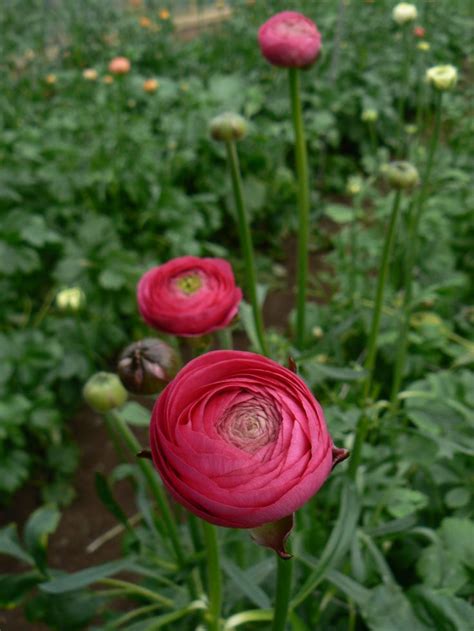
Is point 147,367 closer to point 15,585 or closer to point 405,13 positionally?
point 15,585

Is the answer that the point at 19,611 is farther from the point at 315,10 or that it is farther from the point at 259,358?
the point at 315,10

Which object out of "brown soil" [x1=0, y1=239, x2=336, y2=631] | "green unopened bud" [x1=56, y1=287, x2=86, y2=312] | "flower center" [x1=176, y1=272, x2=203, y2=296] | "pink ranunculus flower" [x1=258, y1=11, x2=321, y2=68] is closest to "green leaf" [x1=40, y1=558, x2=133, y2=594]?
"flower center" [x1=176, y1=272, x2=203, y2=296]

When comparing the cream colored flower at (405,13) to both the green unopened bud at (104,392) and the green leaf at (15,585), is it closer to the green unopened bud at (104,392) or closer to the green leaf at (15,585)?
the green unopened bud at (104,392)

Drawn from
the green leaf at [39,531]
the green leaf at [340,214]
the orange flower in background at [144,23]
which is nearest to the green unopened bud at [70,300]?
the green leaf at [39,531]

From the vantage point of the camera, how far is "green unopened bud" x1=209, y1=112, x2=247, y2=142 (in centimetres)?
74

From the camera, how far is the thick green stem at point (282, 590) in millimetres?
448

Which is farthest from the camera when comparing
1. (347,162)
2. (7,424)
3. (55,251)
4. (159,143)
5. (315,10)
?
(315,10)

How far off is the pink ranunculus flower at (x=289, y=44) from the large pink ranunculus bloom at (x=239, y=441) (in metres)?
0.46

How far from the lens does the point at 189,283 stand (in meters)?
0.63

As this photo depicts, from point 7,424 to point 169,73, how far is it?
1831 millimetres

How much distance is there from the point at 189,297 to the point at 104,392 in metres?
0.13

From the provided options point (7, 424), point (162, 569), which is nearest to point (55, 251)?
point (7, 424)

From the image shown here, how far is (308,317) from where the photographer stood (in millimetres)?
1431

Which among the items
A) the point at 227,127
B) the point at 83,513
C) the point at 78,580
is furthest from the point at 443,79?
the point at 83,513
